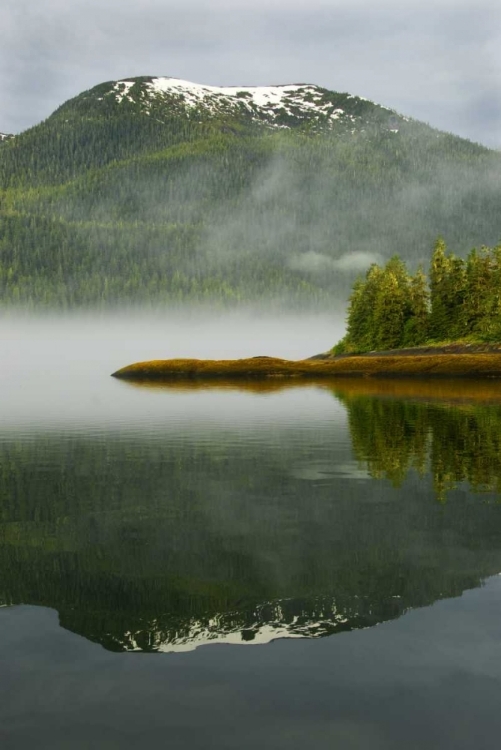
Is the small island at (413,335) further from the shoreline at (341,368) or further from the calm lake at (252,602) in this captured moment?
the calm lake at (252,602)

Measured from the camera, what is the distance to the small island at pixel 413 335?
76.4 m

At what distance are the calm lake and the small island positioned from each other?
5609cm

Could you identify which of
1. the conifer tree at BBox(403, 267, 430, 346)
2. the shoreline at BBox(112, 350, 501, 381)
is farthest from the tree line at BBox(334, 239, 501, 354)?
the shoreline at BBox(112, 350, 501, 381)

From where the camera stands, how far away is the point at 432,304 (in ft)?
288

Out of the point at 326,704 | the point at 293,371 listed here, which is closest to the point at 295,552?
the point at 326,704

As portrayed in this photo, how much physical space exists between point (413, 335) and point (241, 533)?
7933cm

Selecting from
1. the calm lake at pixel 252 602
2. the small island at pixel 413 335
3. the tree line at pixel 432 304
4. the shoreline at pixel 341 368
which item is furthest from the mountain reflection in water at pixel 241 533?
the tree line at pixel 432 304

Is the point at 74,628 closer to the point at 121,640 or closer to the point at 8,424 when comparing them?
the point at 121,640

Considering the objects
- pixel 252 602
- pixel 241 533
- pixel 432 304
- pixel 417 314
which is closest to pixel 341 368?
pixel 417 314

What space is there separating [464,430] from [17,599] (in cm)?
2112

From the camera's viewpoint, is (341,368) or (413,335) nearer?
(341,368)

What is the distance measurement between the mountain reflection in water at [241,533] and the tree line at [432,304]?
199ft

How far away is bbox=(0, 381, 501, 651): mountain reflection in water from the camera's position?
338 inches

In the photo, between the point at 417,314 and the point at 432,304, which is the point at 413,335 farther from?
the point at 432,304
